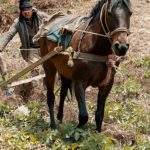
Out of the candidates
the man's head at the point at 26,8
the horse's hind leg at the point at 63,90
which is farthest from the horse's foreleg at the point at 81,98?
the man's head at the point at 26,8

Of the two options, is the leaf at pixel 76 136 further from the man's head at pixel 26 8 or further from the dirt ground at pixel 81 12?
the man's head at pixel 26 8

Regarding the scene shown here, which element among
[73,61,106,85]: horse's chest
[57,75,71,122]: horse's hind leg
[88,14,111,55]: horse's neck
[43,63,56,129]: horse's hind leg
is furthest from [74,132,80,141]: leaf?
[57,75,71,122]: horse's hind leg

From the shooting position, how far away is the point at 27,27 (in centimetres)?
969

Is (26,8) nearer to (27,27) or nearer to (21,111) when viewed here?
(27,27)

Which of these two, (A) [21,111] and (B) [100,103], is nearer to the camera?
(B) [100,103]

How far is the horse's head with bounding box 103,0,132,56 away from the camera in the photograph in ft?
20.0

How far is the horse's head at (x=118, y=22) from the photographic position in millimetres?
6109

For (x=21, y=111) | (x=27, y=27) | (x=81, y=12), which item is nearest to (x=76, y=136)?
(x=21, y=111)

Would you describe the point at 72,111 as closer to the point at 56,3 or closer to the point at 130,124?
the point at 130,124

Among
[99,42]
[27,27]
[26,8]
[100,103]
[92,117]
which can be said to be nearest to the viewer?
[99,42]

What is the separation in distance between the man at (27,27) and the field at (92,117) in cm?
75

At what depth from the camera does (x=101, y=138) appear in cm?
666

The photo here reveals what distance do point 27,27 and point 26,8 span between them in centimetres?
52

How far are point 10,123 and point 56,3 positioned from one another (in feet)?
24.8
